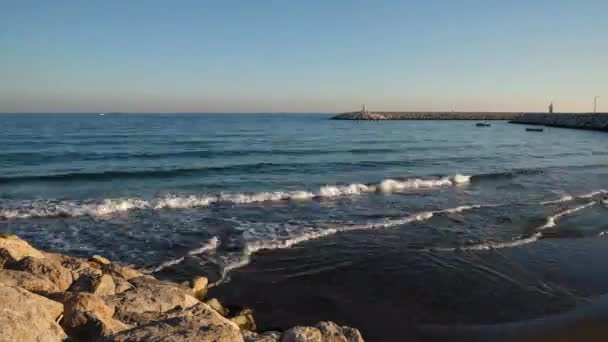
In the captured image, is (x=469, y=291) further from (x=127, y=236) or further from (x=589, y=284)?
(x=127, y=236)

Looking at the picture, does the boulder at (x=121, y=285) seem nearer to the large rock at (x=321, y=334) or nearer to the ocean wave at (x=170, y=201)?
the large rock at (x=321, y=334)

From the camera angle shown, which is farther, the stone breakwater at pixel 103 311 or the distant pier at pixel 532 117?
the distant pier at pixel 532 117

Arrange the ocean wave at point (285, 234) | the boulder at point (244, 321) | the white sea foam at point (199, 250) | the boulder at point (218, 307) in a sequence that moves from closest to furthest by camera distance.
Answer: the boulder at point (244, 321)
the boulder at point (218, 307)
the white sea foam at point (199, 250)
the ocean wave at point (285, 234)

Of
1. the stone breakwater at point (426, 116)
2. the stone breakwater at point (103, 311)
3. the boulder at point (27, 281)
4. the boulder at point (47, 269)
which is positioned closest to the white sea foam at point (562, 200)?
the stone breakwater at point (103, 311)

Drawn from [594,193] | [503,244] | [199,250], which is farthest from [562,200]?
[199,250]

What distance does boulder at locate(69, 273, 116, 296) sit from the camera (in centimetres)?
509

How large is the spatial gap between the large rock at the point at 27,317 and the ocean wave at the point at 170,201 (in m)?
9.85

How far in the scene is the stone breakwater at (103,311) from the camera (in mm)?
3336

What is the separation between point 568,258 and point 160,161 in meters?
20.8

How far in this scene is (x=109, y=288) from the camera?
525 cm

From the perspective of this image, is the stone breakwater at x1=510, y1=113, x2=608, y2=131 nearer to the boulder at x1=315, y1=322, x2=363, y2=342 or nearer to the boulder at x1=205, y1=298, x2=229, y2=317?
the boulder at x1=205, y1=298, x2=229, y2=317

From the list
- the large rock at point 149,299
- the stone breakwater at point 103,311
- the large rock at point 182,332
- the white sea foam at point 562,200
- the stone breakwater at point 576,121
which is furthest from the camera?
the stone breakwater at point 576,121

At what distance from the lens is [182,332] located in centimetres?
329

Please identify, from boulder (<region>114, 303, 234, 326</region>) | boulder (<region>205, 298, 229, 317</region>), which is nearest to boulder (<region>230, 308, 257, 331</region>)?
boulder (<region>205, 298, 229, 317</region>)
